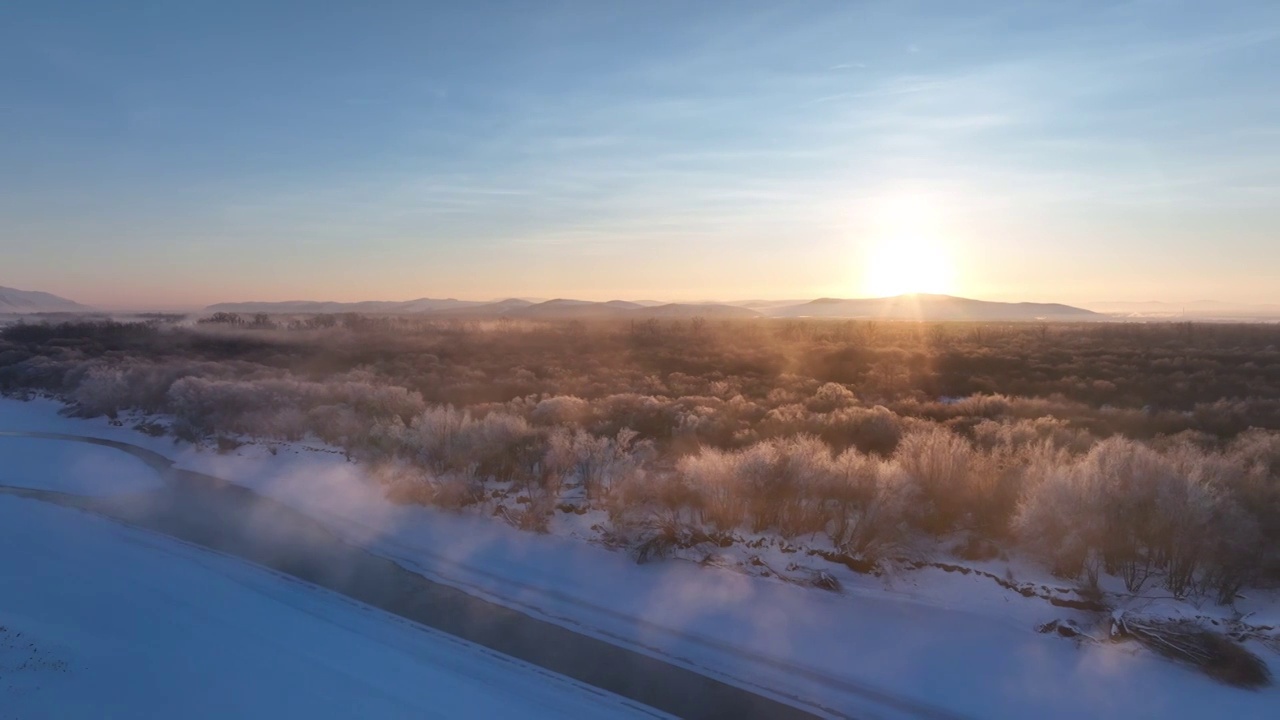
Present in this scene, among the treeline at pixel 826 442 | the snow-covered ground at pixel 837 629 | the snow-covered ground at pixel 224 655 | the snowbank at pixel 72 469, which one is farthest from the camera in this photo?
the snowbank at pixel 72 469

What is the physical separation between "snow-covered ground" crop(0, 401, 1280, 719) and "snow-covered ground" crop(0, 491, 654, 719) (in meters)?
1.59

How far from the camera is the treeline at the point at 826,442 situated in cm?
951

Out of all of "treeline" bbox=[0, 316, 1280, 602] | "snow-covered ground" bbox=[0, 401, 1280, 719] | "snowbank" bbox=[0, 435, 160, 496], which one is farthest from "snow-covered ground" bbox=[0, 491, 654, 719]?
"snowbank" bbox=[0, 435, 160, 496]

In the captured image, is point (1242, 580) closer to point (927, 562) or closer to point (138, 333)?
point (927, 562)

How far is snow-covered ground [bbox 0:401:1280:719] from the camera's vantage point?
7.25 metres

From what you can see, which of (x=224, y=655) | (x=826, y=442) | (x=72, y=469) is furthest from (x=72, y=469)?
(x=826, y=442)

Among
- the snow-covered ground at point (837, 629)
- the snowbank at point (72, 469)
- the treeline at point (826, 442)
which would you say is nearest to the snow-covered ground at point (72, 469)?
the snowbank at point (72, 469)

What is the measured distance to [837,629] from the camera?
864 cm

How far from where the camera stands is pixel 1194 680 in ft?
23.6

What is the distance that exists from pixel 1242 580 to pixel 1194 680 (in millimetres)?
2316

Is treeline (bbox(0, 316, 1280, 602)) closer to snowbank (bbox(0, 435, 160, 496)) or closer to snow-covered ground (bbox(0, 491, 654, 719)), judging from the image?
snowbank (bbox(0, 435, 160, 496))

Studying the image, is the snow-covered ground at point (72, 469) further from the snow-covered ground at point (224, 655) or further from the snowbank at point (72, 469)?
the snow-covered ground at point (224, 655)

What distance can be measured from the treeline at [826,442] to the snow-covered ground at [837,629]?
799 mm

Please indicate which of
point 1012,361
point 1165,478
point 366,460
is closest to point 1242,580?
point 1165,478
